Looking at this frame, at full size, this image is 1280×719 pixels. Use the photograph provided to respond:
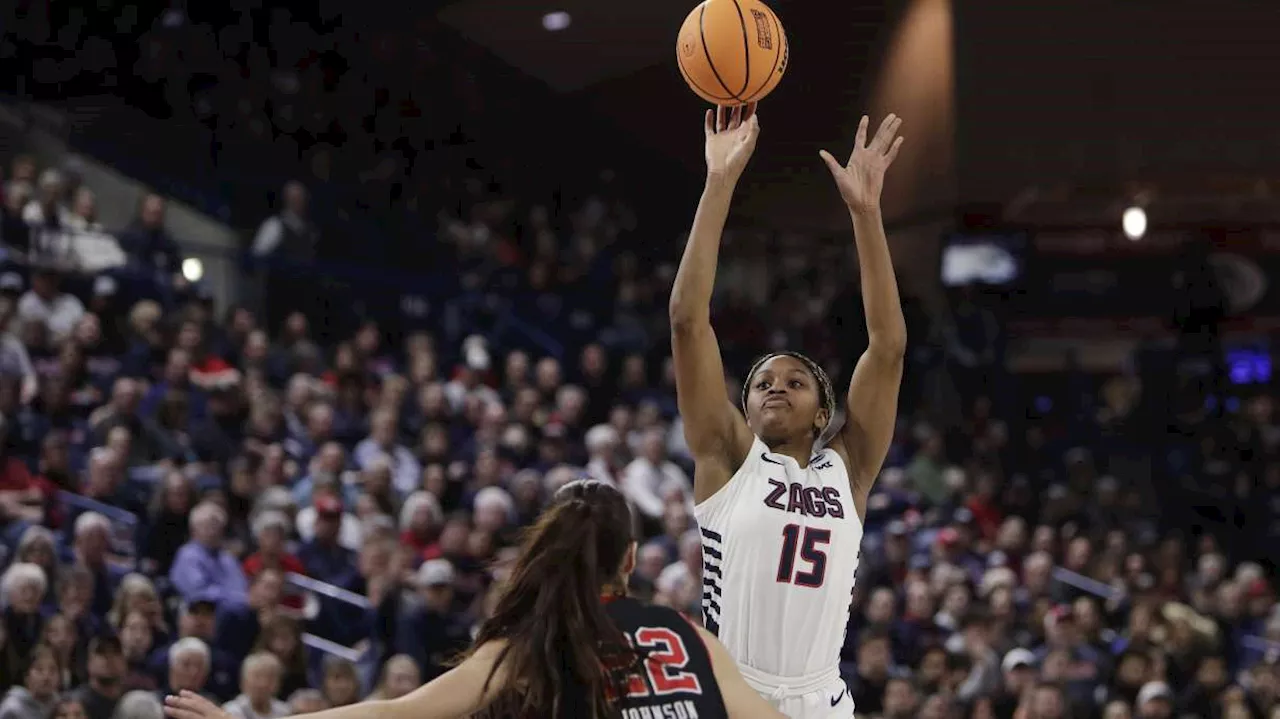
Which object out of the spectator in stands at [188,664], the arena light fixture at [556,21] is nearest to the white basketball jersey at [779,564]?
the spectator in stands at [188,664]

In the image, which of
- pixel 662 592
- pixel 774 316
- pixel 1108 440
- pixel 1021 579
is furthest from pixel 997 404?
pixel 662 592

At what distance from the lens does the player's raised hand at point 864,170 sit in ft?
16.0

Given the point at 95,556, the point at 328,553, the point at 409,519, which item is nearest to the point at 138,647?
the point at 95,556

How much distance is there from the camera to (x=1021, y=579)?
1255 cm

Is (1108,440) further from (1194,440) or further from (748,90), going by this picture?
(748,90)

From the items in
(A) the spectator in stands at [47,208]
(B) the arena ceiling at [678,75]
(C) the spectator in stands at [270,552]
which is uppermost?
(B) the arena ceiling at [678,75]

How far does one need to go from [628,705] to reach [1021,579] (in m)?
9.31

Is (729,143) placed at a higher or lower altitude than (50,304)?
lower

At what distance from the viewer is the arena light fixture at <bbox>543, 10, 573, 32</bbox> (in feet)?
62.8

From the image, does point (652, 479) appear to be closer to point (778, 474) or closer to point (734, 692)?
point (778, 474)

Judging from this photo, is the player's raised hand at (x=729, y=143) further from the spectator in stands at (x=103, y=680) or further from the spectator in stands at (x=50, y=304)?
the spectator in stands at (x=50, y=304)

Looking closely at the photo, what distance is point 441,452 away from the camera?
440 inches

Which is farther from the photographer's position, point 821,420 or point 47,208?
point 47,208

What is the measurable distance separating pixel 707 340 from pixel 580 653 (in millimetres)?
1172
